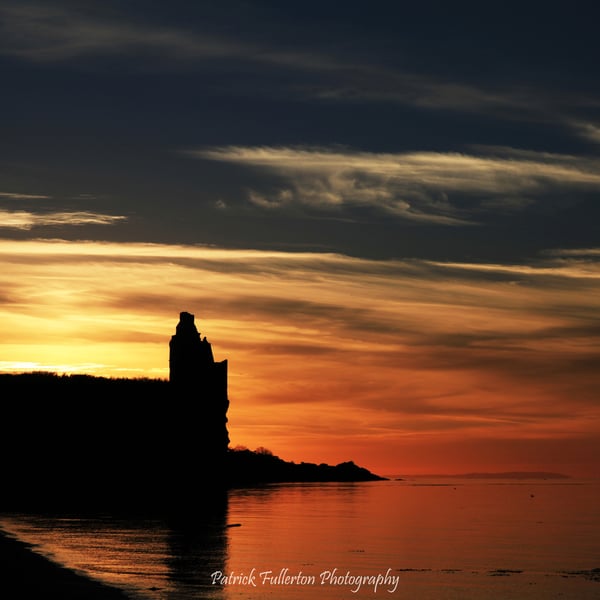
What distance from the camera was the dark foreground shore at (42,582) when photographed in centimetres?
3484

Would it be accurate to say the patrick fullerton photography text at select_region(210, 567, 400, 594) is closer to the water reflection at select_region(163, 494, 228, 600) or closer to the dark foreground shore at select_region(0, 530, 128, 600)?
the water reflection at select_region(163, 494, 228, 600)

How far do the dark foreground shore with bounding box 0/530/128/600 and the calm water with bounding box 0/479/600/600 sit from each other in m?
1.51

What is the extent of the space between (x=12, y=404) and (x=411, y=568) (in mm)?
130291

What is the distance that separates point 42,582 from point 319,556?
24.5m

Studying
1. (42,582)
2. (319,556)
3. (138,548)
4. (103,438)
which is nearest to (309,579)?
(319,556)

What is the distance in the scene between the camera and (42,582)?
37656 millimetres

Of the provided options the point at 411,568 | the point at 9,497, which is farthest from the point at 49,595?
the point at 9,497

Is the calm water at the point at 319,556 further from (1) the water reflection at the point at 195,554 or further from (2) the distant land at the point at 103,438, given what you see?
(2) the distant land at the point at 103,438

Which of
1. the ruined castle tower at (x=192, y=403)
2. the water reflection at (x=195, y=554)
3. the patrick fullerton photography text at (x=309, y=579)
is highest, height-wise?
the ruined castle tower at (x=192, y=403)

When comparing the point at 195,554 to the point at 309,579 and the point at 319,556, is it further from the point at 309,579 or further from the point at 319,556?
the point at 309,579

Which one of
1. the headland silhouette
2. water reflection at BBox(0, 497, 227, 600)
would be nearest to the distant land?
the headland silhouette

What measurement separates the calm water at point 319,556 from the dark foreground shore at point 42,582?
1.51 m

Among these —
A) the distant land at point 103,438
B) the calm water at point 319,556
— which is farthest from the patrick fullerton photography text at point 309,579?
the distant land at point 103,438

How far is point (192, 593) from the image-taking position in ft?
131
